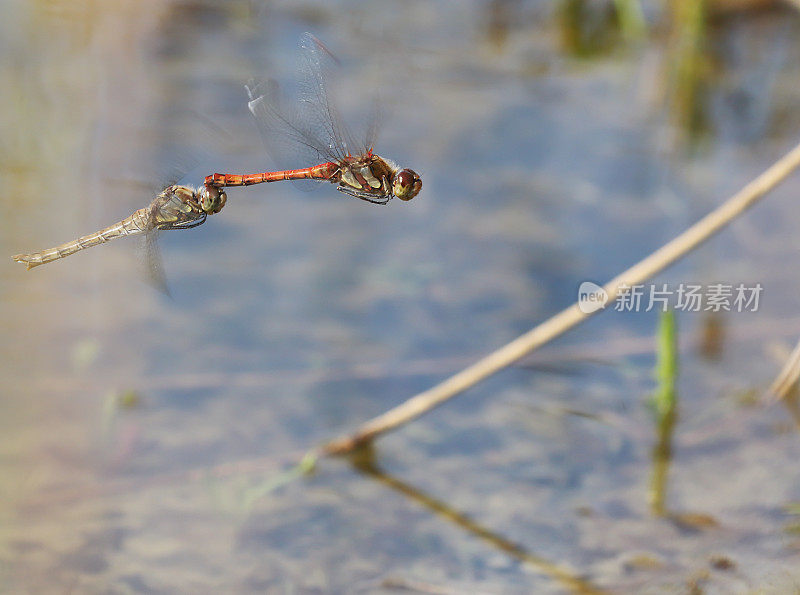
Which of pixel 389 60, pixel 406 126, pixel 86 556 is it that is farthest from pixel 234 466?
pixel 389 60

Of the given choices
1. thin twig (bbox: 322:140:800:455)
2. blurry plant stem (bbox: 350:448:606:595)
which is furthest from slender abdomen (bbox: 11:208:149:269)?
blurry plant stem (bbox: 350:448:606:595)

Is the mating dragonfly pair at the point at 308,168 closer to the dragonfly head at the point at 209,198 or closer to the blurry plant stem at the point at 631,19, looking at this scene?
the dragonfly head at the point at 209,198

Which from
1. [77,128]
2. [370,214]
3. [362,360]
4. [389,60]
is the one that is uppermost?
[389,60]

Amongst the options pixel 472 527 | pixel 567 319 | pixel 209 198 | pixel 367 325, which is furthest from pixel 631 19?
pixel 209 198

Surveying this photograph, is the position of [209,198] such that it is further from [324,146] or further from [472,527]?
[472,527]

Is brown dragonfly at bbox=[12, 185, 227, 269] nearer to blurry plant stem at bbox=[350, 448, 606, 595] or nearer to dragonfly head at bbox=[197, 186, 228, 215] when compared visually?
dragonfly head at bbox=[197, 186, 228, 215]

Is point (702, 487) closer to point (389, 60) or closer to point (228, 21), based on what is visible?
point (389, 60)
